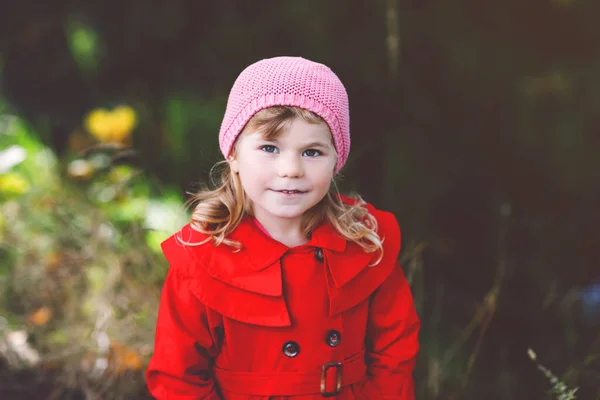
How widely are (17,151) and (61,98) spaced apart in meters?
0.59

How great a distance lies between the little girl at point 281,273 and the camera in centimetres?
147

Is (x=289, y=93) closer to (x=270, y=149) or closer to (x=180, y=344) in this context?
(x=270, y=149)

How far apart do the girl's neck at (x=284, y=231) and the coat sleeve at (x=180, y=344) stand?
0.23 m

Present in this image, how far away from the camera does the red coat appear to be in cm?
155

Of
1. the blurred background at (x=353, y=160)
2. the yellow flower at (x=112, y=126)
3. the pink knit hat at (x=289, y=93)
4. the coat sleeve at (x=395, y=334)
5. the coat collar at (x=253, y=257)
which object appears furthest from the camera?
the yellow flower at (x=112, y=126)

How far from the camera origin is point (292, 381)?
5.16 feet

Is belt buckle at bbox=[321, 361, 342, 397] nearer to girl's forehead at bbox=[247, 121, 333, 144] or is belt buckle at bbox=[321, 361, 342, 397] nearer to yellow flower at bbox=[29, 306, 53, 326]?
girl's forehead at bbox=[247, 121, 333, 144]

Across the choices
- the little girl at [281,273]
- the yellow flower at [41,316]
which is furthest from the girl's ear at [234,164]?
the yellow flower at [41,316]

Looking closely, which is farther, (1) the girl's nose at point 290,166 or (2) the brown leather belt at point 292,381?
(2) the brown leather belt at point 292,381

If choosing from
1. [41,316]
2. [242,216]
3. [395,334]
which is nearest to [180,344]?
[242,216]

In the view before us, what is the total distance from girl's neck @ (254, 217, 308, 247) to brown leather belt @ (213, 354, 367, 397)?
0.31m

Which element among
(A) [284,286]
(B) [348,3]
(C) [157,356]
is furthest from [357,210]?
(B) [348,3]

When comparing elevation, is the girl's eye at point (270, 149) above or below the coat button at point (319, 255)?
above

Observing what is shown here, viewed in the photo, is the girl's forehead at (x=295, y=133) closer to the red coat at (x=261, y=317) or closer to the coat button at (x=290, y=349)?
the red coat at (x=261, y=317)
